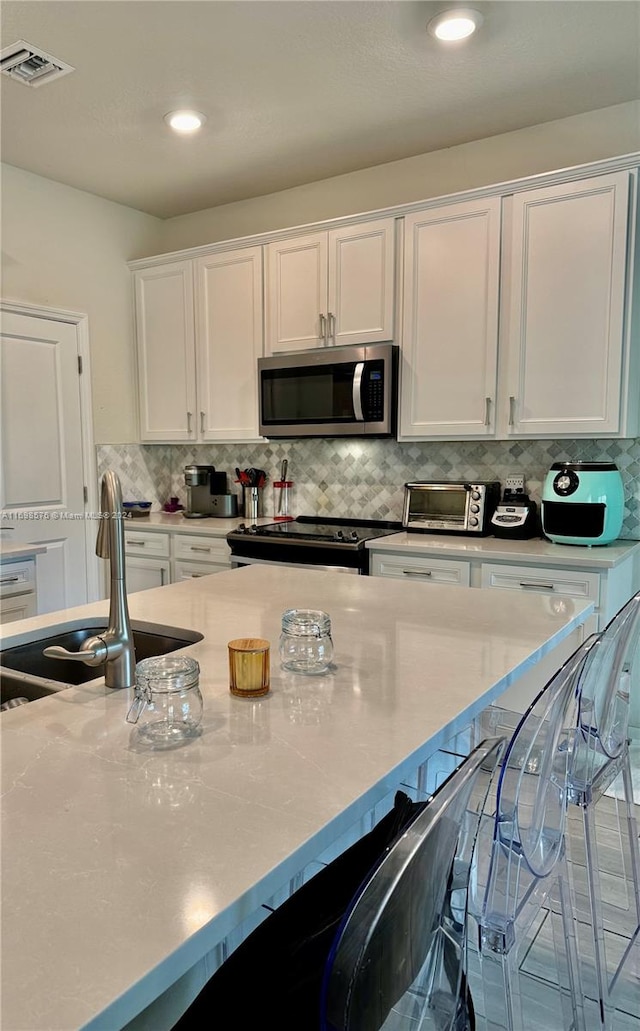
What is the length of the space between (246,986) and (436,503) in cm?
273

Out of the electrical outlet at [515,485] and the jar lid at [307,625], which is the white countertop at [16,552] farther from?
the electrical outlet at [515,485]

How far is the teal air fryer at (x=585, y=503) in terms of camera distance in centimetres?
280

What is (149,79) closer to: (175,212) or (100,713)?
(175,212)

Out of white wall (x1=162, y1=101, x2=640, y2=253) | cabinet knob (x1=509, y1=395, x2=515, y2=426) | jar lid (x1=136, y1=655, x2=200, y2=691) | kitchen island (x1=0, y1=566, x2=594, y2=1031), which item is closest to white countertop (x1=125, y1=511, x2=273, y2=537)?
cabinet knob (x1=509, y1=395, x2=515, y2=426)

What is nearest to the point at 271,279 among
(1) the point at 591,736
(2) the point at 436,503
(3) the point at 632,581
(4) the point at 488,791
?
(2) the point at 436,503

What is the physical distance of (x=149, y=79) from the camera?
110 inches

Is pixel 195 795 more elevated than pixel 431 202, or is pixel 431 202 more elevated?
pixel 431 202

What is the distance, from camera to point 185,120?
3.12m

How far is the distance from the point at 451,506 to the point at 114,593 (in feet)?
7.74

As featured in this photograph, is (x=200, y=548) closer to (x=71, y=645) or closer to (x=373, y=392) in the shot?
(x=373, y=392)

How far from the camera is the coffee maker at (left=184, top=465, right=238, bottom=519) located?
13.7 ft

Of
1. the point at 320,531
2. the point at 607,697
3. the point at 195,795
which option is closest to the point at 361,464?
the point at 320,531

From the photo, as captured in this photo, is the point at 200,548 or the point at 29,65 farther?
the point at 200,548

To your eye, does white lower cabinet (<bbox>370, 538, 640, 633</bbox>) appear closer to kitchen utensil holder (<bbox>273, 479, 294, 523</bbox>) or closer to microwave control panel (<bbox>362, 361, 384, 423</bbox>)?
microwave control panel (<bbox>362, 361, 384, 423</bbox>)
